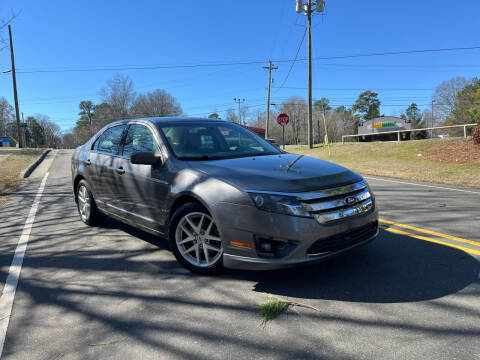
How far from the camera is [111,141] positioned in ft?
16.7

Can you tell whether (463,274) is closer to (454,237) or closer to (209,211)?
(454,237)

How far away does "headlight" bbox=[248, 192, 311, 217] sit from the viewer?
291 centimetres

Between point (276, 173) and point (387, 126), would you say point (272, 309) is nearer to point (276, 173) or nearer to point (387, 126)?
point (276, 173)

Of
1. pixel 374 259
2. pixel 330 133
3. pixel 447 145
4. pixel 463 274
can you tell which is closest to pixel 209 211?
pixel 374 259

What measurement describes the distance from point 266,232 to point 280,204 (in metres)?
0.26

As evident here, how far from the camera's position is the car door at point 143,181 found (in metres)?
3.82

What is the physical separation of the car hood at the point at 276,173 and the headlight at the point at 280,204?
79 mm

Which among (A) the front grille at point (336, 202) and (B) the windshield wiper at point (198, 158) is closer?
(A) the front grille at point (336, 202)

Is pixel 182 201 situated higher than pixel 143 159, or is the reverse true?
pixel 143 159

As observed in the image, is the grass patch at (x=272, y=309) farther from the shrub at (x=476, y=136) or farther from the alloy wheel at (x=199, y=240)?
the shrub at (x=476, y=136)

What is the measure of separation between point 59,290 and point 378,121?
1648 inches

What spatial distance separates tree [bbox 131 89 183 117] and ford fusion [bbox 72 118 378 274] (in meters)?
70.4

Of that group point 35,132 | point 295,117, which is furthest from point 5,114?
point 295,117

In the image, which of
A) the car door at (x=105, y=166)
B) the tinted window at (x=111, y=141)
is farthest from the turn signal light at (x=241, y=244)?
the tinted window at (x=111, y=141)
